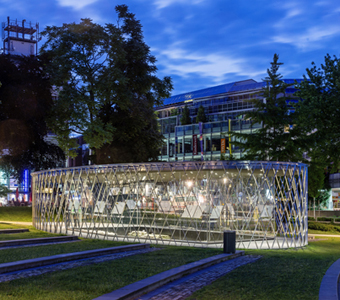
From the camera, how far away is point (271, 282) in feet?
27.4

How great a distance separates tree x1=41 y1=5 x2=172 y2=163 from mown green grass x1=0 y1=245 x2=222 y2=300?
17832 mm

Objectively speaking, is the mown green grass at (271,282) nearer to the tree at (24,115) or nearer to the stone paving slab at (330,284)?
the stone paving slab at (330,284)

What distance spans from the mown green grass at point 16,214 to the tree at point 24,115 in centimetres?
255

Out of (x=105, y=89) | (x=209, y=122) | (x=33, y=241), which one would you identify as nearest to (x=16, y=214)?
(x=105, y=89)

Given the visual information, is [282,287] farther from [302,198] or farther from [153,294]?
[302,198]

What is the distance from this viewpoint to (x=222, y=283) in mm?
8133

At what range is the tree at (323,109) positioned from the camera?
72.8 feet

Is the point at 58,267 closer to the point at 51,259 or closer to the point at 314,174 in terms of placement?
the point at 51,259

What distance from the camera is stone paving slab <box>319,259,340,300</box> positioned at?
283 inches

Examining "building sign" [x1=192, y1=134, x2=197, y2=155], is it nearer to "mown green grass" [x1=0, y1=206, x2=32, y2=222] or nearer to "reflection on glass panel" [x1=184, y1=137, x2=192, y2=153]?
"reflection on glass panel" [x1=184, y1=137, x2=192, y2=153]

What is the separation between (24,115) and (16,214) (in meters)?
7.35

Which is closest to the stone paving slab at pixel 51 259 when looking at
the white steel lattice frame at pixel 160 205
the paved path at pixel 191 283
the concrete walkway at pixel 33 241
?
the paved path at pixel 191 283

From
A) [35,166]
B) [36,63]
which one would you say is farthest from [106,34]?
[35,166]

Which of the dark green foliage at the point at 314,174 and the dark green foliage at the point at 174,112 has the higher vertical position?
the dark green foliage at the point at 174,112
